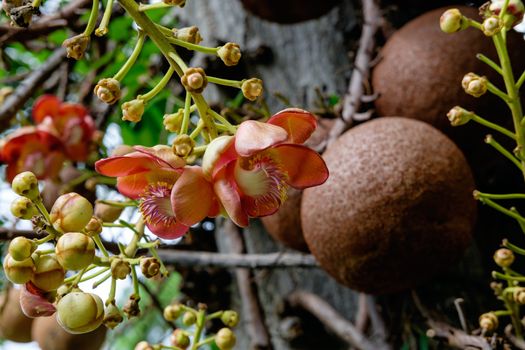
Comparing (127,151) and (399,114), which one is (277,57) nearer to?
(399,114)

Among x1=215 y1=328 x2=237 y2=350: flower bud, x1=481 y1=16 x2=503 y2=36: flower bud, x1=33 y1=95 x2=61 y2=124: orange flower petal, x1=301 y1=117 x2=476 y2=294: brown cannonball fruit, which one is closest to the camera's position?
x1=481 y1=16 x2=503 y2=36: flower bud

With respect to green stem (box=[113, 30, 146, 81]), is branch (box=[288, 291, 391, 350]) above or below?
below

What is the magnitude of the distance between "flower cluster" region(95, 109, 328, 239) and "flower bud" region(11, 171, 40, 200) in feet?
0.18

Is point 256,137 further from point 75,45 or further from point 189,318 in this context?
point 189,318

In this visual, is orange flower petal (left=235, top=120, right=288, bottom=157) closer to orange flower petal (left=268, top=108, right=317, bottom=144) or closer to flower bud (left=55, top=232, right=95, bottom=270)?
orange flower petal (left=268, top=108, right=317, bottom=144)

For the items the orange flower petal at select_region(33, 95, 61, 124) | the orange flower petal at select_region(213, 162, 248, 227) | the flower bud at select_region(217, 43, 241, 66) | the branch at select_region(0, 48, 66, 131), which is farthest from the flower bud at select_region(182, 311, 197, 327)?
the orange flower petal at select_region(33, 95, 61, 124)

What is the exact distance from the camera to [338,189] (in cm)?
88

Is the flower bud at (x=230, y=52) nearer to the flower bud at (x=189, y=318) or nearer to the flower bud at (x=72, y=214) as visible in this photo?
the flower bud at (x=72, y=214)

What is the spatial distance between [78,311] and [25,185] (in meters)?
0.11

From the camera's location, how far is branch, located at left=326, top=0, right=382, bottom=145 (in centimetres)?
109

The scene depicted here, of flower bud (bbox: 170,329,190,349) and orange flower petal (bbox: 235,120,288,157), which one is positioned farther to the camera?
flower bud (bbox: 170,329,190,349)

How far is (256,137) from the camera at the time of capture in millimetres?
553

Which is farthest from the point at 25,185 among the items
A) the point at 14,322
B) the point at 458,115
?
the point at 14,322

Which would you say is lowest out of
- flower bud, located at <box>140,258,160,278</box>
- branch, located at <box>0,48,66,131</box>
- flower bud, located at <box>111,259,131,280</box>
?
branch, located at <box>0,48,66,131</box>
